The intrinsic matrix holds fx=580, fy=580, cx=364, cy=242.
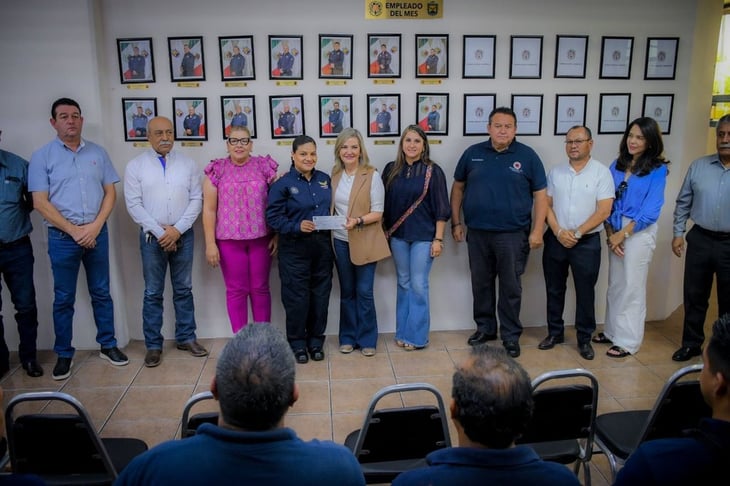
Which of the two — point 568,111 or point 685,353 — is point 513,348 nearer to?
point 685,353

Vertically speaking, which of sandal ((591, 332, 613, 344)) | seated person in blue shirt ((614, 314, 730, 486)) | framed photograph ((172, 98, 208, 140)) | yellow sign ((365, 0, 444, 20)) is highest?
yellow sign ((365, 0, 444, 20))

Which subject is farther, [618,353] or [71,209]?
[618,353]

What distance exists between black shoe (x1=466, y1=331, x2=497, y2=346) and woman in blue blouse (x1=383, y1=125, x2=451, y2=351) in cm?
44

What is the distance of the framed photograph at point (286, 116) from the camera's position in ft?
15.4

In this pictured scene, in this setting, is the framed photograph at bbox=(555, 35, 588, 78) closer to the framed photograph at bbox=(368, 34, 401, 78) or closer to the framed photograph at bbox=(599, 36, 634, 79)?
the framed photograph at bbox=(599, 36, 634, 79)

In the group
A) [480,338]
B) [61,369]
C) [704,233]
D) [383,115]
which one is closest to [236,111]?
[383,115]

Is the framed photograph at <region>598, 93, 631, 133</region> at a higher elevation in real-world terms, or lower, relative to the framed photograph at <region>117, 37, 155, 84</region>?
lower

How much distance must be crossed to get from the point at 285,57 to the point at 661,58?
3.14 meters

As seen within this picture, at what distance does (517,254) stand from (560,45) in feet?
5.86

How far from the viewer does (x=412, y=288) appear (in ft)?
15.3

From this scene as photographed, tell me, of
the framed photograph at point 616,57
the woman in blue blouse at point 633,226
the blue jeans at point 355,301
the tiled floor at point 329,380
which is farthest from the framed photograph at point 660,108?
the blue jeans at point 355,301

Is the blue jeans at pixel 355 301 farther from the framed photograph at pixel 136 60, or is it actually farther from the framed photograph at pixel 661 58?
the framed photograph at pixel 661 58

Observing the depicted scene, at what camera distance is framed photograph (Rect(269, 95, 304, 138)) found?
15.4ft

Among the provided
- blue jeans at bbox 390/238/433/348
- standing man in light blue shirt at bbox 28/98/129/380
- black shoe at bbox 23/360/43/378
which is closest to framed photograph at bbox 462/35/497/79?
blue jeans at bbox 390/238/433/348
